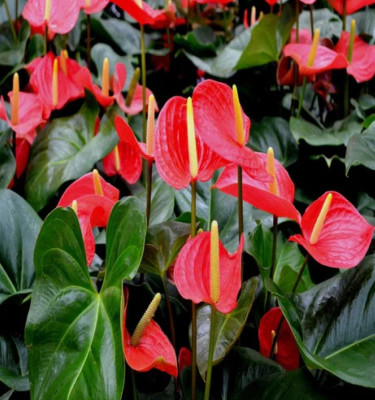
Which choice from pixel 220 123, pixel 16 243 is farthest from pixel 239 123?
pixel 16 243

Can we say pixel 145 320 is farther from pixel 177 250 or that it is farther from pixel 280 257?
pixel 280 257

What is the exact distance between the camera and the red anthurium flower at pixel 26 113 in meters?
0.96

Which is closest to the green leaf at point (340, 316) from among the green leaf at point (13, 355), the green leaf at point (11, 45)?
the green leaf at point (13, 355)

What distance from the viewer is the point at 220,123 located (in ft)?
1.86

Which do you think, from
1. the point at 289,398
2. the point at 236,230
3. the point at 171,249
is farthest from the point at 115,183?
the point at 289,398

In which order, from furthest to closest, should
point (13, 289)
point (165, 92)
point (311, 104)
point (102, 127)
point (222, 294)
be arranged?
point (165, 92) < point (311, 104) < point (102, 127) < point (13, 289) < point (222, 294)

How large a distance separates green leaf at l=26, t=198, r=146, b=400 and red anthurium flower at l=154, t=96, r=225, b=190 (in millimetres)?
45

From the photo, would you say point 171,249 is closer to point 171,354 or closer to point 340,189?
point 171,354

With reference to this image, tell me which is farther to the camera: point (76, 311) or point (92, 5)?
point (92, 5)

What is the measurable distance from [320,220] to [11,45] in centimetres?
93

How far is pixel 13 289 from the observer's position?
735mm

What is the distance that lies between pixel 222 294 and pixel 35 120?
563 millimetres

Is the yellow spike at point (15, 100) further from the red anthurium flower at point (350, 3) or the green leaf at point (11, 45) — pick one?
the red anthurium flower at point (350, 3)

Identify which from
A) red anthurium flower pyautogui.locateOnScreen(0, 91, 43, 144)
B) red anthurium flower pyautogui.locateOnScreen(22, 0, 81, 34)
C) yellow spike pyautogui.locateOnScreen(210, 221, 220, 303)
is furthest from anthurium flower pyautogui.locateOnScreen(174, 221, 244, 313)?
red anthurium flower pyautogui.locateOnScreen(22, 0, 81, 34)
